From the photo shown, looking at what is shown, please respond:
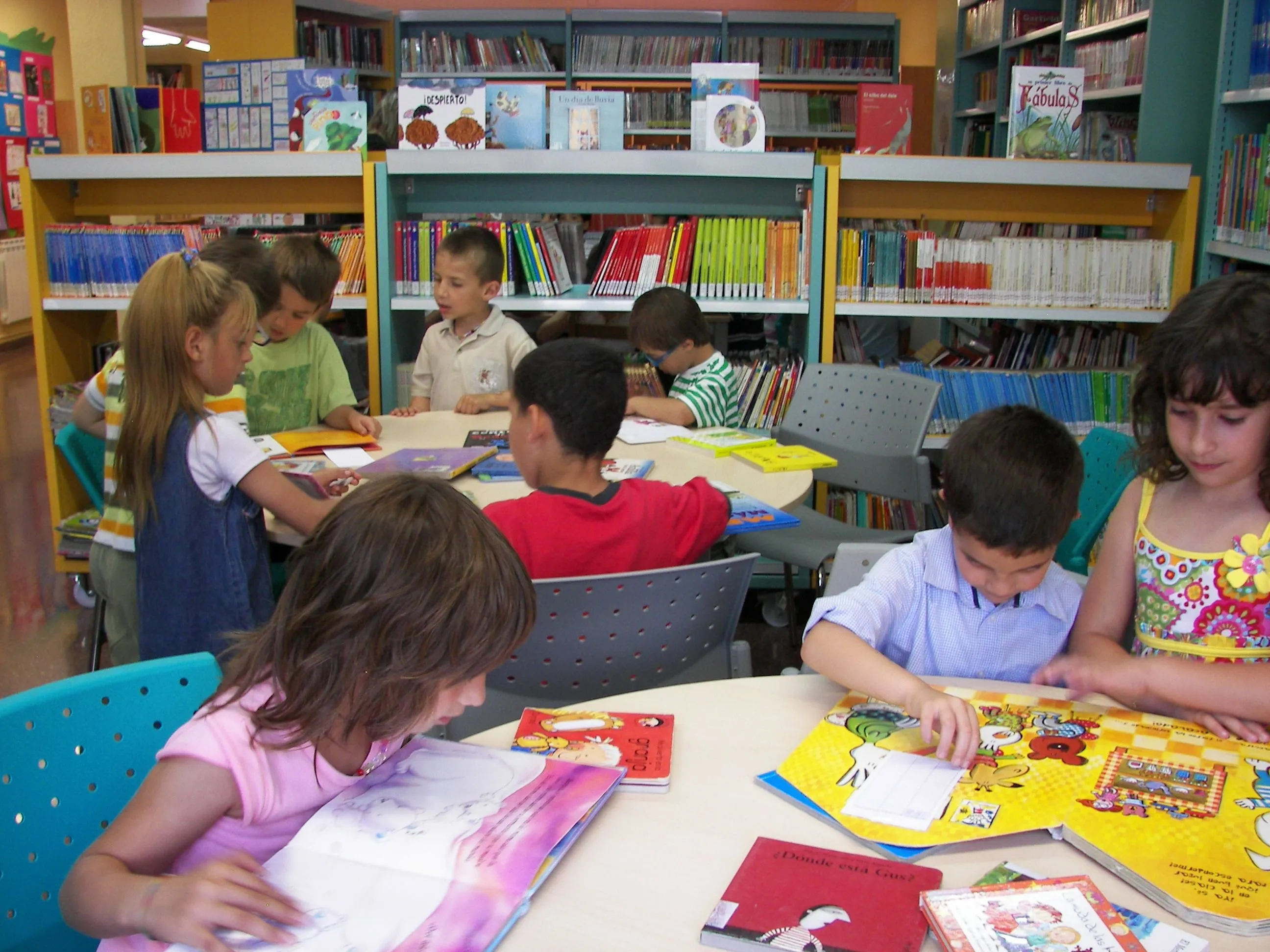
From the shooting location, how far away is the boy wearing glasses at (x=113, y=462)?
7.79 feet

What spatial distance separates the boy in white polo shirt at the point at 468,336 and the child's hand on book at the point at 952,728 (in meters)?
2.32

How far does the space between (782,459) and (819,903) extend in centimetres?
184

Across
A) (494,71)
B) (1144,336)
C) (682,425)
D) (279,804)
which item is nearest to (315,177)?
(682,425)

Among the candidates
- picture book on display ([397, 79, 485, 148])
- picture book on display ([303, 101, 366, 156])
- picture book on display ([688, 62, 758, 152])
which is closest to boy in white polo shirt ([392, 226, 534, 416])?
picture book on display ([397, 79, 485, 148])

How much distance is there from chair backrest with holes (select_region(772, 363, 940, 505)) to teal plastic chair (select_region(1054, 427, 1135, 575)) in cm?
51

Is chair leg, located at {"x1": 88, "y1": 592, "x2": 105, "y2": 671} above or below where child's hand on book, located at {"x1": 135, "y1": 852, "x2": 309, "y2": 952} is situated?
below

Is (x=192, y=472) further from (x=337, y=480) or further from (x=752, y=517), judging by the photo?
(x=752, y=517)

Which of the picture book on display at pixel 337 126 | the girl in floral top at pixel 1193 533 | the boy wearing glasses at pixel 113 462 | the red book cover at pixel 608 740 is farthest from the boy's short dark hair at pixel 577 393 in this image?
the picture book on display at pixel 337 126

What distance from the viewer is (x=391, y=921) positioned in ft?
2.97

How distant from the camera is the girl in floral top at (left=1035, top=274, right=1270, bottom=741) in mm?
1400

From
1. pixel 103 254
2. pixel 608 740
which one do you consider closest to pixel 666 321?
pixel 103 254

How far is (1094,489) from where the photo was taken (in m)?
2.78

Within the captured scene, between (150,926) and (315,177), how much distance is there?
3.56 meters

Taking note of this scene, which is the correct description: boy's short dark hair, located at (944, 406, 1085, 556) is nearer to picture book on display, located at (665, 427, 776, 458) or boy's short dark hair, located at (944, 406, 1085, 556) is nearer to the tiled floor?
picture book on display, located at (665, 427, 776, 458)
